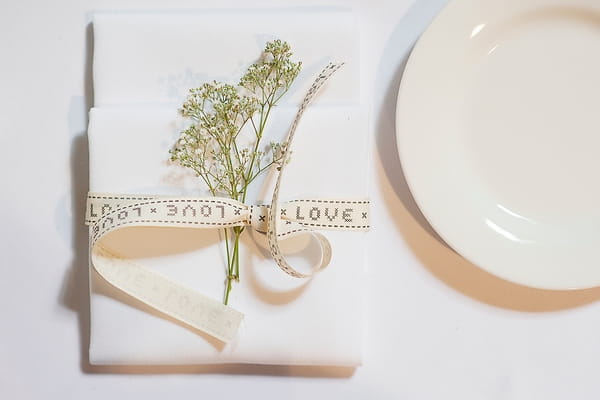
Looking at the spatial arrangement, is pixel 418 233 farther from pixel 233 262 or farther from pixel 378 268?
pixel 233 262

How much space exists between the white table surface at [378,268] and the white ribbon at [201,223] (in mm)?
76

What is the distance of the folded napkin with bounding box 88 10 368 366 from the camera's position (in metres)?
0.75

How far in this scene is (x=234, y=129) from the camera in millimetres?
708

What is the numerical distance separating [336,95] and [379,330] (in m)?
0.29

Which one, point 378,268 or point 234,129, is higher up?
point 234,129

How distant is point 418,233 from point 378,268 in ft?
0.22

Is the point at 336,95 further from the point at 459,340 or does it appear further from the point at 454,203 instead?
the point at 459,340

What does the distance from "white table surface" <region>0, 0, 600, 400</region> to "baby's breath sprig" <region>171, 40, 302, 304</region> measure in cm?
11

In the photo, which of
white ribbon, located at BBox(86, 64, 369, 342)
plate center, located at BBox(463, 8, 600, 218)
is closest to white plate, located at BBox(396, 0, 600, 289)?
plate center, located at BBox(463, 8, 600, 218)

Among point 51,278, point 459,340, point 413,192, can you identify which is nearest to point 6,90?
point 51,278

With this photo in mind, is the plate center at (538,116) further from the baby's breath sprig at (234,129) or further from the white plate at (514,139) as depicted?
the baby's breath sprig at (234,129)

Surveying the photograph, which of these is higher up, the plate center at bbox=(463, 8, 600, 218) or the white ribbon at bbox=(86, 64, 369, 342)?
the plate center at bbox=(463, 8, 600, 218)

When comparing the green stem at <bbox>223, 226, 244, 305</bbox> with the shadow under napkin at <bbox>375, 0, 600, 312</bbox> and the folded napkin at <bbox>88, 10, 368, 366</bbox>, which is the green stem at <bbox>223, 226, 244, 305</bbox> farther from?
the shadow under napkin at <bbox>375, 0, 600, 312</bbox>

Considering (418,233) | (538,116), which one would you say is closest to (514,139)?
(538,116)
